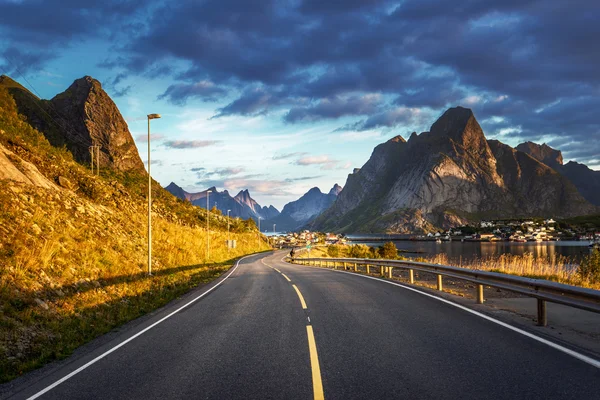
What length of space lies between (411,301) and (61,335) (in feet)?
30.8

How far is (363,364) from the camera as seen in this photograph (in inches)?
223

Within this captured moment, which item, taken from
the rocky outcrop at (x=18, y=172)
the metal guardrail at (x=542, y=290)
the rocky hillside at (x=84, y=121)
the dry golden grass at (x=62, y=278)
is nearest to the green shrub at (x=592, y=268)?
the metal guardrail at (x=542, y=290)

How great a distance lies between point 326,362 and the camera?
5.84 metres

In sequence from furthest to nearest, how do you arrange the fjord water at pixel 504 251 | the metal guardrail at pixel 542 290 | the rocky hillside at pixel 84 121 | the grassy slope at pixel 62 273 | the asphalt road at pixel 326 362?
the fjord water at pixel 504 251 < the rocky hillside at pixel 84 121 < the grassy slope at pixel 62 273 < the metal guardrail at pixel 542 290 < the asphalt road at pixel 326 362

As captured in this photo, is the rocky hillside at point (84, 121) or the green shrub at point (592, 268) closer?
the green shrub at point (592, 268)

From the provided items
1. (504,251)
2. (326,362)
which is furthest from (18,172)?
(504,251)

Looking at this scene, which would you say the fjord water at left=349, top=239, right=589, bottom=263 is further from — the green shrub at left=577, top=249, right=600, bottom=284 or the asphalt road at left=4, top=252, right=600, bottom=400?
the asphalt road at left=4, top=252, right=600, bottom=400

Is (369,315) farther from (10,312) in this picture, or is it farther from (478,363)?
(10,312)

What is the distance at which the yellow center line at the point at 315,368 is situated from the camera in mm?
4590

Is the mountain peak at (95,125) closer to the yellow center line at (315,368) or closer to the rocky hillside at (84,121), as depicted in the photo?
the rocky hillside at (84,121)

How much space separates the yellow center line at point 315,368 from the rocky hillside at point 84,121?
7964 cm

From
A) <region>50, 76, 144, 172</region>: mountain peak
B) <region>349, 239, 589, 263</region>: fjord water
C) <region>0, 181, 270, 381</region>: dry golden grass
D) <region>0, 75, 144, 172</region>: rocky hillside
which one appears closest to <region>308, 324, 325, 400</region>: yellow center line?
<region>0, 181, 270, 381</region>: dry golden grass

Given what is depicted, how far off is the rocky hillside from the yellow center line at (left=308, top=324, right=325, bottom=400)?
79641 mm

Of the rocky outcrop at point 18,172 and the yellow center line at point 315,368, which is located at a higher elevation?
the rocky outcrop at point 18,172
